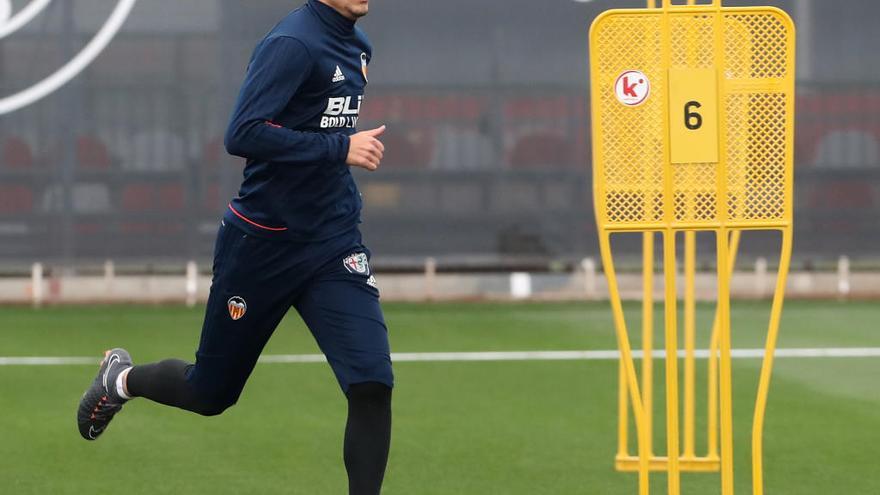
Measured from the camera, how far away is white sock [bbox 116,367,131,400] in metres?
6.16

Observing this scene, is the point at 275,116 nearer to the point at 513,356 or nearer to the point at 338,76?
the point at 338,76

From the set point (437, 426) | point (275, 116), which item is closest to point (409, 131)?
point (437, 426)

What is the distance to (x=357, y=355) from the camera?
5184mm

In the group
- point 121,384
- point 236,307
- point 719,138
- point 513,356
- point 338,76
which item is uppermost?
point 338,76

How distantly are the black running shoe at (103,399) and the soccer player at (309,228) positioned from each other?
66 centimetres

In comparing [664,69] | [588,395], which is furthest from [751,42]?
[588,395]

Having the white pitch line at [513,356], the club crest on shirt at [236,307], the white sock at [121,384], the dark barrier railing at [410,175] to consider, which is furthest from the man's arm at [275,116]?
the dark barrier railing at [410,175]

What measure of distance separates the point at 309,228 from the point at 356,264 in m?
0.20

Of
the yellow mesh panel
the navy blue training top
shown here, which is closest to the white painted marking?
the navy blue training top

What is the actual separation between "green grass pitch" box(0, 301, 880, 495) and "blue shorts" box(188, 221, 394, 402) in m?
1.07

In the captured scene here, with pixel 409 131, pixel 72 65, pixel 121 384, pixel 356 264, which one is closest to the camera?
pixel 356 264

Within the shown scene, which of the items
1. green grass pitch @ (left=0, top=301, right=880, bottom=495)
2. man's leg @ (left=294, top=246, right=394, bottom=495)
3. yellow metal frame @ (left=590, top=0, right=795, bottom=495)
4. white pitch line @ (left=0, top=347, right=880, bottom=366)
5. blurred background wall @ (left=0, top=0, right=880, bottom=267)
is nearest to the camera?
yellow metal frame @ (left=590, top=0, right=795, bottom=495)

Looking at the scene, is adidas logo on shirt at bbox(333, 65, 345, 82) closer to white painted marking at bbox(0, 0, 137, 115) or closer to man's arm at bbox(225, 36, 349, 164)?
man's arm at bbox(225, 36, 349, 164)

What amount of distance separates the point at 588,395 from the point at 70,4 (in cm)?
681
